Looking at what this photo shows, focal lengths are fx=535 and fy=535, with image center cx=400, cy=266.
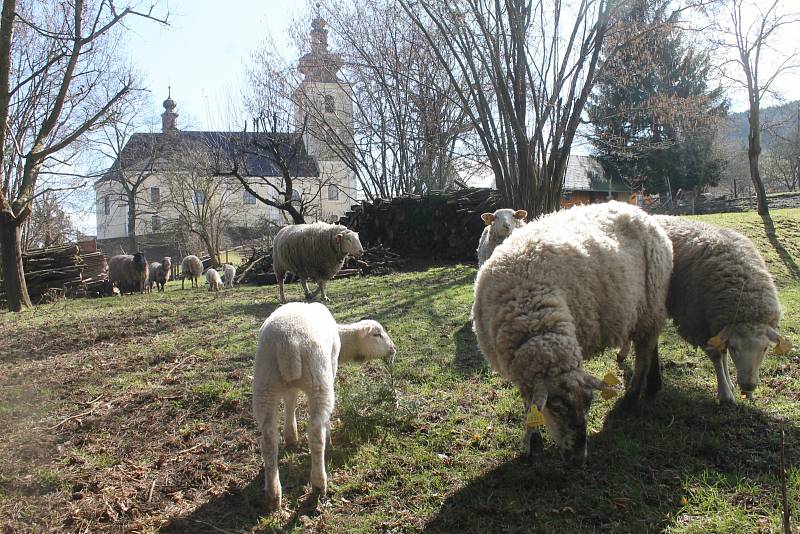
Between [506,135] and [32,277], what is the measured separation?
1445 centimetres

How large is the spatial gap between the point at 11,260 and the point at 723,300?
47.6 ft

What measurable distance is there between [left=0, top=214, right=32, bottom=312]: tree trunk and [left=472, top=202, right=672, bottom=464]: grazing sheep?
13030 mm

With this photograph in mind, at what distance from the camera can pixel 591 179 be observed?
36500mm

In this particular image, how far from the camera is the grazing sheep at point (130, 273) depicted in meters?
19.1

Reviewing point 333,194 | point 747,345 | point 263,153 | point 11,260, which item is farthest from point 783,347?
point 333,194

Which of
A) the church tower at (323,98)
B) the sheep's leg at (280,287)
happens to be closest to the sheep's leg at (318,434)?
the sheep's leg at (280,287)

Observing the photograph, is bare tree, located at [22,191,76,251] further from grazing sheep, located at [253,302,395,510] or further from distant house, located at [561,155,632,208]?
distant house, located at [561,155,632,208]

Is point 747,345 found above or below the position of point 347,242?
below

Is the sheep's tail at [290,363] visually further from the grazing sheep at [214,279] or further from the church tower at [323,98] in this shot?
the church tower at [323,98]

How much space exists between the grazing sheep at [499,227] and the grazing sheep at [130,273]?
15230 millimetres

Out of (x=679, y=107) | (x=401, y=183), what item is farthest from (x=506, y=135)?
(x=401, y=183)

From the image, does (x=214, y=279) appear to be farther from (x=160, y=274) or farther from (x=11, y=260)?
(x=160, y=274)

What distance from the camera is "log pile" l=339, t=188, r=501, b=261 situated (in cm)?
1483

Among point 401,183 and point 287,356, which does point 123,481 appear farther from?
point 401,183
